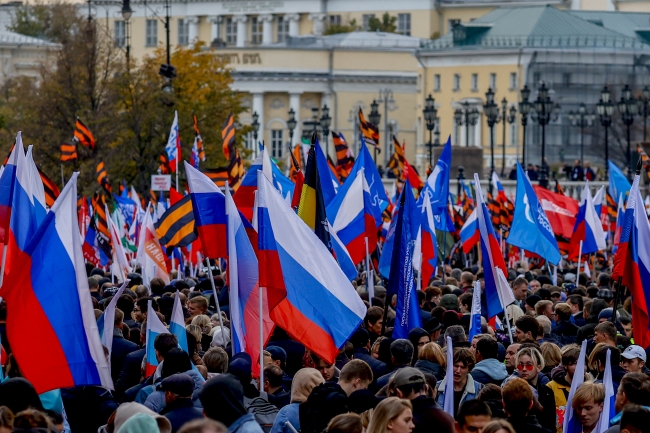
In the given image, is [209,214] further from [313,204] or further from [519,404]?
[519,404]

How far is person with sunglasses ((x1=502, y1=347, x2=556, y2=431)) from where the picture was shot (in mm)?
11297

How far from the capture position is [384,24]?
370 feet

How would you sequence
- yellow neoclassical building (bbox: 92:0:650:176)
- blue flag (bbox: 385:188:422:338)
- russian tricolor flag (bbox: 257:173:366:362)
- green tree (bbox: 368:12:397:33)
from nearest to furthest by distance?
russian tricolor flag (bbox: 257:173:366:362) → blue flag (bbox: 385:188:422:338) → yellow neoclassical building (bbox: 92:0:650:176) → green tree (bbox: 368:12:397:33)

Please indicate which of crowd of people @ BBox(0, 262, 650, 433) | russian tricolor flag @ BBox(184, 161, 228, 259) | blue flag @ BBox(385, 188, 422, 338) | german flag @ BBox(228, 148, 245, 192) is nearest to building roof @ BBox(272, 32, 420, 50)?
german flag @ BBox(228, 148, 245, 192)

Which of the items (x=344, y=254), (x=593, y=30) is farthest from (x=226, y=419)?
(x=593, y=30)

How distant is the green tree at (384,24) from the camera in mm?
112250

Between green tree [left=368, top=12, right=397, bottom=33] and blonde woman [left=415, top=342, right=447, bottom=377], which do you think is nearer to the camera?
blonde woman [left=415, top=342, right=447, bottom=377]

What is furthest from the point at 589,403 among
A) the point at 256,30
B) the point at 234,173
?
the point at 256,30

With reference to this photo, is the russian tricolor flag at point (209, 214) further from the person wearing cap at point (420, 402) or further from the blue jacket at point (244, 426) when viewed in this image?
the blue jacket at point (244, 426)

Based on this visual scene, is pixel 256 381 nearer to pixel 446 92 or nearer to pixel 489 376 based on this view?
pixel 489 376

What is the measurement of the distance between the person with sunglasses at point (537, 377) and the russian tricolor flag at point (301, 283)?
104 centimetres

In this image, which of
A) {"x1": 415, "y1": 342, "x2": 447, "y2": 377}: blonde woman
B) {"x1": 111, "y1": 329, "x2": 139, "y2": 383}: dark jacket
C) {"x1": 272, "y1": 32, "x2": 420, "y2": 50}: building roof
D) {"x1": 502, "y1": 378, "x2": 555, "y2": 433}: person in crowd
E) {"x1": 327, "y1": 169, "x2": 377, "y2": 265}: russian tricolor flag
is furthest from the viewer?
{"x1": 272, "y1": 32, "x2": 420, "y2": 50}: building roof

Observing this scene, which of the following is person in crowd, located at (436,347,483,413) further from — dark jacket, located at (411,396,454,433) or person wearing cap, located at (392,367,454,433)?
dark jacket, located at (411,396,454,433)

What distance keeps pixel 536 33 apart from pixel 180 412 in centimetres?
7921
